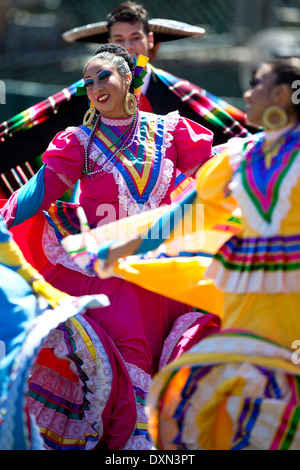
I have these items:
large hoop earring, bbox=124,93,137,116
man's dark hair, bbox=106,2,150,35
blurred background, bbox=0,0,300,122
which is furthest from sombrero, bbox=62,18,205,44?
blurred background, bbox=0,0,300,122

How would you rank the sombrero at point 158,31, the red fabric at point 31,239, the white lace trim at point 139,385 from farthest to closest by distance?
1. the sombrero at point 158,31
2. the red fabric at point 31,239
3. the white lace trim at point 139,385

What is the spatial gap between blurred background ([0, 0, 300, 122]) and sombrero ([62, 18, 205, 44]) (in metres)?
4.98

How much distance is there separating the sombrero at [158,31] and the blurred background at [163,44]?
4.98m

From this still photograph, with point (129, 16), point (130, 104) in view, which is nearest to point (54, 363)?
point (130, 104)

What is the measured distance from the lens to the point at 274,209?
3156 millimetres

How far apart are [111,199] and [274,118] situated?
4.12 ft

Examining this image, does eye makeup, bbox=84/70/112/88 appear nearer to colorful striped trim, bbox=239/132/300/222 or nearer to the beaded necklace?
the beaded necklace

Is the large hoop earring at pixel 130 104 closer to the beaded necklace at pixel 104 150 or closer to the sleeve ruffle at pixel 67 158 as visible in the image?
the beaded necklace at pixel 104 150

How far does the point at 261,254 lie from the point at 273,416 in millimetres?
570

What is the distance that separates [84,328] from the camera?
13.3ft

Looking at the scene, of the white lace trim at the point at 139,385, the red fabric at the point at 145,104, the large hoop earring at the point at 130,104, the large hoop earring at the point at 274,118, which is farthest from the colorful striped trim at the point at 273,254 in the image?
the red fabric at the point at 145,104

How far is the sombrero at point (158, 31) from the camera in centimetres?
570
